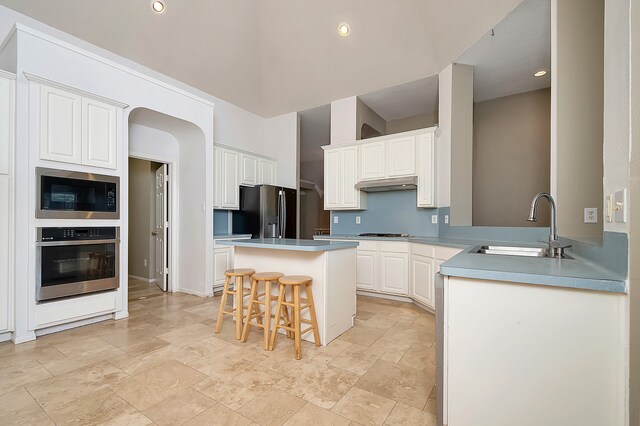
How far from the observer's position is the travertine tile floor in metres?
1.61

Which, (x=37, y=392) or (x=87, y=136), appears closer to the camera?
(x=37, y=392)

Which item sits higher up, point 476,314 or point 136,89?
point 136,89

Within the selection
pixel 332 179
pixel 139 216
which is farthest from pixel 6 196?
pixel 332 179

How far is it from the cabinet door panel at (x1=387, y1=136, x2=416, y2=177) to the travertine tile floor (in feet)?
7.09

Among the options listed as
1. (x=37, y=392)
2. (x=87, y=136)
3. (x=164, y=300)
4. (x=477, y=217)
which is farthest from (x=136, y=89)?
(x=477, y=217)

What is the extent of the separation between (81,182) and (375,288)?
12.4 feet

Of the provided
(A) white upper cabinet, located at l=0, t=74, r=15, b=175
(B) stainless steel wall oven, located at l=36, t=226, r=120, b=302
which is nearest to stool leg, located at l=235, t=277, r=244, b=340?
(B) stainless steel wall oven, located at l=36, t=226, r=120, b=302

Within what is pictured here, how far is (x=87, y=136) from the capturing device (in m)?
2.92

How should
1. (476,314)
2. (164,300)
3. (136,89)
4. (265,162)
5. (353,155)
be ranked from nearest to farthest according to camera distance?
(476,314), (136,89), (164,300), (353,155), (265,162)

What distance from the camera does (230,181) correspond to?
4.79m

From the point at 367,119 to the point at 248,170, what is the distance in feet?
7.97

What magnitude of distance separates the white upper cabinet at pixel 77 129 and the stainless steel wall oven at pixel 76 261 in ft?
2.42

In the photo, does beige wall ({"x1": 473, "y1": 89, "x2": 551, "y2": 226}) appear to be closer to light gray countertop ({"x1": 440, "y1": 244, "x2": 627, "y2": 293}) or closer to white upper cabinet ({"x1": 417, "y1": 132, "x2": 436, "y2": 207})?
white upper cabinet ({"x1": 417, "y1": 132, "x2": 436, "y2": 207})

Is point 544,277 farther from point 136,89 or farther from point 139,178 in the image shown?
point 139,178
